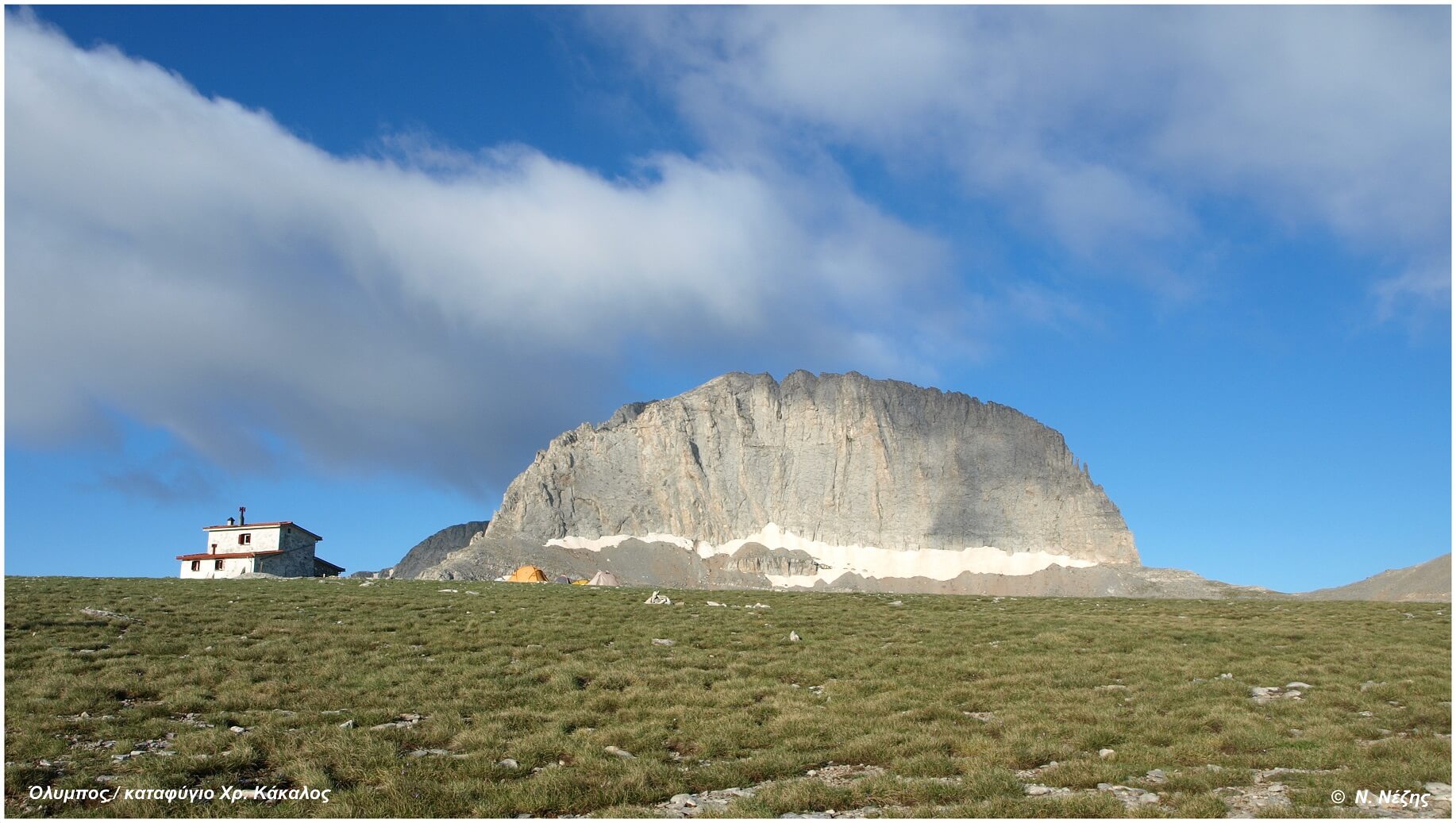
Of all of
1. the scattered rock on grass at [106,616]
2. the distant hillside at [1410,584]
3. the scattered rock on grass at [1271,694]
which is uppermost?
the scattered rock on grass at [106,616]

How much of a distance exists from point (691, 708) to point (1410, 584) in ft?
522

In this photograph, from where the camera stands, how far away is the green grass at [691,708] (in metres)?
12.0

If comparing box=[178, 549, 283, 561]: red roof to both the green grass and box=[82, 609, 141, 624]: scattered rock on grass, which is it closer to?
the green grass

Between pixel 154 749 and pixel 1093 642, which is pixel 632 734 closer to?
pixel 154 749

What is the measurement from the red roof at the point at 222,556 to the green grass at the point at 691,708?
2188 inches

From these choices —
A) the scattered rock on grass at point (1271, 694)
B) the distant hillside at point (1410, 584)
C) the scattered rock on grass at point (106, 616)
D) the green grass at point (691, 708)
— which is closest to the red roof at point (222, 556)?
the green grass at point (691, 708)

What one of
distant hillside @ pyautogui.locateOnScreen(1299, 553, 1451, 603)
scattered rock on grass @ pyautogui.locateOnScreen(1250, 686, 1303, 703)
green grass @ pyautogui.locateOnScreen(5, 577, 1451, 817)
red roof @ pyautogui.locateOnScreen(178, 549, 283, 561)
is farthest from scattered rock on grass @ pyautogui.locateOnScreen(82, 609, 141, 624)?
distant hillside @ pyautogui.locateOnScreen(1299, 553, 1451, 603)

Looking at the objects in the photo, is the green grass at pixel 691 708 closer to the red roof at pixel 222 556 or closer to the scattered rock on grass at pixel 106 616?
the scattered rock on grass at pixel 106 616

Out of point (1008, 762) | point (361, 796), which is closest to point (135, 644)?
point (361, 796)

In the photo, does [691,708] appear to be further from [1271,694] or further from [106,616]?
[106,616]

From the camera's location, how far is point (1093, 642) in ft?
86.6

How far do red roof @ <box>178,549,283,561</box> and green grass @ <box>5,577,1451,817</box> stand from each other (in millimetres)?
55572

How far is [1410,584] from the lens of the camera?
135 meters

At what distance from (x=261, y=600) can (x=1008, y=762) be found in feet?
102
